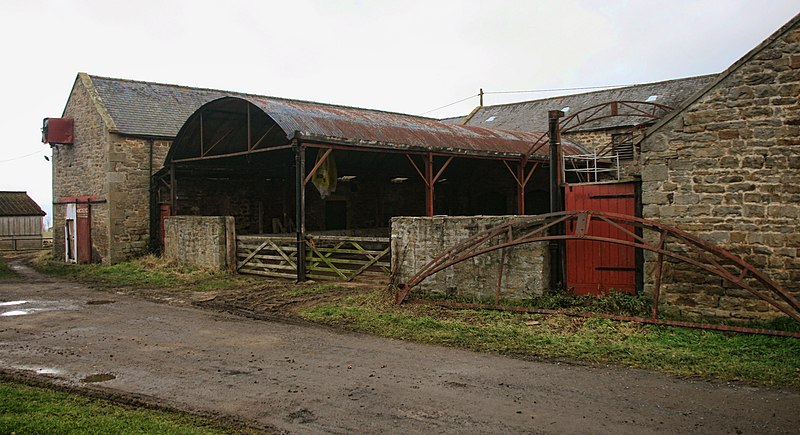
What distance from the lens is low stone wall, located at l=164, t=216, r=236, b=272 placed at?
14.8 metres

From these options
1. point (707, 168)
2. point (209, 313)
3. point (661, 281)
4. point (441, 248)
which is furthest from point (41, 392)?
point (707, 168)

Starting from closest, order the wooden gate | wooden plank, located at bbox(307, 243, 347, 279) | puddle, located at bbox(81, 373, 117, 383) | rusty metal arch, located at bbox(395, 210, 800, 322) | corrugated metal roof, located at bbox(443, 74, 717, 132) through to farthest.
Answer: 1. puddle, located at bbox(81, 373, 117, 383)
2. rusty metal arch, located at bbox(395, 210, 800, 322)
3. the wooden gate
4. wooden plank, located at bbox(307, 243, 347, 279)
5. corrugated metal roof, located at bbox(443, 74, 717, 132)

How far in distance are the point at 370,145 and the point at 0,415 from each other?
1034 centimetres

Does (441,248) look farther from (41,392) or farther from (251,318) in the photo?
(41,392)

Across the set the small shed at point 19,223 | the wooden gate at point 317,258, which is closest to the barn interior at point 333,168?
the wooden gate at point 317,258

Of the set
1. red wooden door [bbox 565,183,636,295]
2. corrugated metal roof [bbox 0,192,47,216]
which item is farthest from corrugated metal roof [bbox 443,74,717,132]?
corrugated metal roof [bbox 0,192,47,216]

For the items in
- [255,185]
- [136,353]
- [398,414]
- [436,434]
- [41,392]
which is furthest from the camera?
[255,185]

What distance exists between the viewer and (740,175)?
8117mm

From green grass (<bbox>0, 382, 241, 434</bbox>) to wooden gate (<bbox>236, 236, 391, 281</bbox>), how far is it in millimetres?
7054

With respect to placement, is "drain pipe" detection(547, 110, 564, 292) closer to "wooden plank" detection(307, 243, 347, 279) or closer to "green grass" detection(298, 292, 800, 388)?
"green grass" detection(298, 292, 800, 388)

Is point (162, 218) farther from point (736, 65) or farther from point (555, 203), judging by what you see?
point (736, 65)

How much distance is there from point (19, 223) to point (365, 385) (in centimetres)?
2799

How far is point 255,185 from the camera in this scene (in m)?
20.5

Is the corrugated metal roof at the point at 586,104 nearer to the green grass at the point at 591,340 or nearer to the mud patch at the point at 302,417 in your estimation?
the green grass at the point at 591,340
